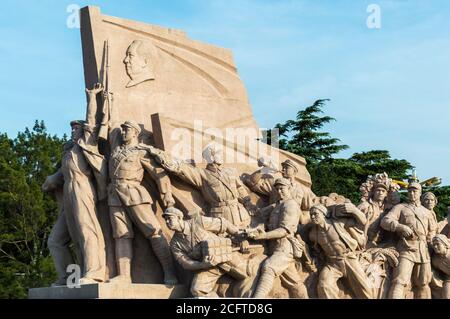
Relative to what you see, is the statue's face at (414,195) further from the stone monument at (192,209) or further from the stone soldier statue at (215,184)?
the stone soldier statue at (215,184)

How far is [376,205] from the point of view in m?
12.5

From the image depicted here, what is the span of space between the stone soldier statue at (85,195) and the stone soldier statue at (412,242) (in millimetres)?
3727

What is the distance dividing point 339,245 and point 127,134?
9.60 feet

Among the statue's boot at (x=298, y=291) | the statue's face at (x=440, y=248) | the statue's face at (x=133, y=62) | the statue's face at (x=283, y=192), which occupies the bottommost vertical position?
the statue's boot at (x=298, y=291)

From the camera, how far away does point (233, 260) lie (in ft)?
35.8

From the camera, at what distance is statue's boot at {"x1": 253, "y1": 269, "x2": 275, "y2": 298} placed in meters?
10.9

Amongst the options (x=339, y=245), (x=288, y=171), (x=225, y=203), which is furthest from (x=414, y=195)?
(x=225, y=203)

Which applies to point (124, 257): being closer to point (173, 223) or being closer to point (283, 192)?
point (173, 223)

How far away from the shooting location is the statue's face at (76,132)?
1166cm

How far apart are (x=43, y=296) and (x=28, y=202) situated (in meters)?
11.3

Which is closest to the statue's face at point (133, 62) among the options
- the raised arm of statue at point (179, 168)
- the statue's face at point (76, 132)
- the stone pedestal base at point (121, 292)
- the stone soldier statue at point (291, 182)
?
the statue's face at point (76, 132)

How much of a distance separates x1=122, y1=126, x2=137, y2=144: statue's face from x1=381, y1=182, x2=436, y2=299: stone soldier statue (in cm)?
349

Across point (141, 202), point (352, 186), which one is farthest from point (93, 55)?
point (352, 186)
